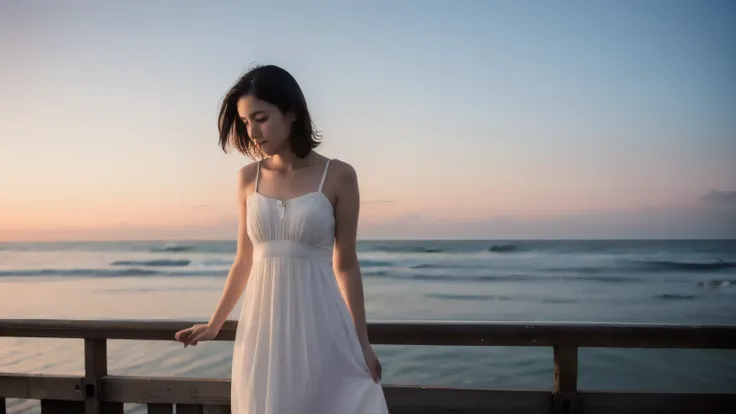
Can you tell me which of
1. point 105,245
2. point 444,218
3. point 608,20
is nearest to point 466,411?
point 608,20

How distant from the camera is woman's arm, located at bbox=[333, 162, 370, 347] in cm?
172

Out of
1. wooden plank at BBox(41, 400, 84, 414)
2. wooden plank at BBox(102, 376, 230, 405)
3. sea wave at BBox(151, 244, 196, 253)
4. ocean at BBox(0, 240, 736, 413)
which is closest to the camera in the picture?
wooden plank at BBox(102, 376, 230, 405)

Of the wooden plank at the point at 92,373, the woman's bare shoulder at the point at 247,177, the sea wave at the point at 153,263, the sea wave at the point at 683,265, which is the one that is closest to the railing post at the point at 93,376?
the wooden plank at the point at 92,373

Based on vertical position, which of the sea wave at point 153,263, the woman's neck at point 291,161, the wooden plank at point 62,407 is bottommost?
the sea wave at point 153,263

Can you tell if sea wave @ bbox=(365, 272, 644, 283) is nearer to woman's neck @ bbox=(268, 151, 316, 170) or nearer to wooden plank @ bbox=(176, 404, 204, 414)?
wooden plank @ bbox=(176, 404, 204, 414)

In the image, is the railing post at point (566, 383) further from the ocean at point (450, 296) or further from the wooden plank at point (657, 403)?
the ocean at point (450, 296)

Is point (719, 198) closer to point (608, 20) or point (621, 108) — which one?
point (621, 108)

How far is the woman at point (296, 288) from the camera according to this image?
1673 mm

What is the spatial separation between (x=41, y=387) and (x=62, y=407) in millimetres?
105

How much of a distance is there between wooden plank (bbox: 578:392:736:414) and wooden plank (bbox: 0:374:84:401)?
65.0 inches

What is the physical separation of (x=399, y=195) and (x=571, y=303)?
457cm

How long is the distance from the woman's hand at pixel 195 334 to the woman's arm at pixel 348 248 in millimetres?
418

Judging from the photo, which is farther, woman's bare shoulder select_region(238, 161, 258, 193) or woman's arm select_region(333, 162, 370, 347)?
woman's bare shoulder select_region(238, 161, 258, 193)

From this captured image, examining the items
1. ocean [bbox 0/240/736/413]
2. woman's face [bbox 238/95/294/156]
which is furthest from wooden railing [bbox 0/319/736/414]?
woman's face [bbox 238/95/294/156]
